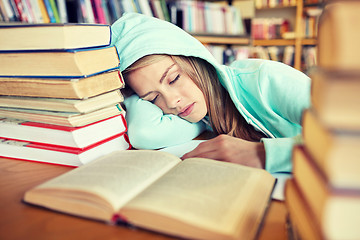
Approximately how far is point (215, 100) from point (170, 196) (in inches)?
25.7

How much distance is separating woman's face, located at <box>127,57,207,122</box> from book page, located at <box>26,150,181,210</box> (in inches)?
14.3

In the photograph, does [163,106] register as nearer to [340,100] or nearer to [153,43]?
[153,43]

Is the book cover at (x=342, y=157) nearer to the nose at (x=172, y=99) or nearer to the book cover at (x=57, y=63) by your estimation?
the book cover at (x=57, y=63)

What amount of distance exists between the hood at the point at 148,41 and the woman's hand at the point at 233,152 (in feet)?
1.06

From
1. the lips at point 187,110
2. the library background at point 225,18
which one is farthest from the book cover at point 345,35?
the library background at point 225,18

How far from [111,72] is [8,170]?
32cm

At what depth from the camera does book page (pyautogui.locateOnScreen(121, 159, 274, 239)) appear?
0.35m

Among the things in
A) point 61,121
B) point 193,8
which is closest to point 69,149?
point 61,121

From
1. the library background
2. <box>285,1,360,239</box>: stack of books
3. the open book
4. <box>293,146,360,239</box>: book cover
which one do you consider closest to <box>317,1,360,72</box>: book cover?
<box>285,1,360,239</box>: stack of books

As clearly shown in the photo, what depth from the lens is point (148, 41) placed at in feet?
2.84

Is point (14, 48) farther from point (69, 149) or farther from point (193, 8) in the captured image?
point (193, 8)

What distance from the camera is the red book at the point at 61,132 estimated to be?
61 cm

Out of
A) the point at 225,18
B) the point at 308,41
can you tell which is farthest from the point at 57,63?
the point at 308,41

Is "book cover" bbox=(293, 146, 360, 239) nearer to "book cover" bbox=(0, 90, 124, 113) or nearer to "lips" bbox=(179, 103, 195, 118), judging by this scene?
"book cover" bbox=(0, 90, 124, 113)
